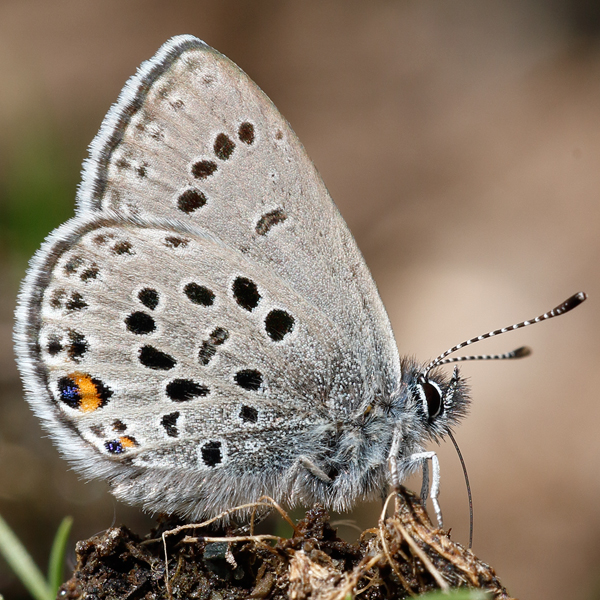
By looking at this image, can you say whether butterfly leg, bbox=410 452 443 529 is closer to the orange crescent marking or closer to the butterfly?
the butterfly

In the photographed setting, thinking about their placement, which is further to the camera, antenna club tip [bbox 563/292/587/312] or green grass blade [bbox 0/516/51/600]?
antenna club tip [bbox 563/292/587/312]

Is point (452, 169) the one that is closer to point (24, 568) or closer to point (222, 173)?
point (222, 173)

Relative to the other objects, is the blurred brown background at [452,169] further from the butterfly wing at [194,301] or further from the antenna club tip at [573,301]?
the antenna club tip at [573,301]

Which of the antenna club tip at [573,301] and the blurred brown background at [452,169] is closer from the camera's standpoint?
the antenna club tip at [573,301]

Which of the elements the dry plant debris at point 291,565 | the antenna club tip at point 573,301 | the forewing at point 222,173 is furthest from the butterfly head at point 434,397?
the dry plant debris at point 291,565

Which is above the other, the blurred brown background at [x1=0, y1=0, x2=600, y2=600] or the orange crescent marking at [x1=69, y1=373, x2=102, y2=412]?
the blurred brown background at [x1=0, y1=0, x2=600, y2=600]

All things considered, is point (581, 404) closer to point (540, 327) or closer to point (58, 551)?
point (540, 327)

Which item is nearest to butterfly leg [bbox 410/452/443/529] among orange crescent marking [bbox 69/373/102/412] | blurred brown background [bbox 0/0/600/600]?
orange crescent marking [bbox 69/373/102/412]
